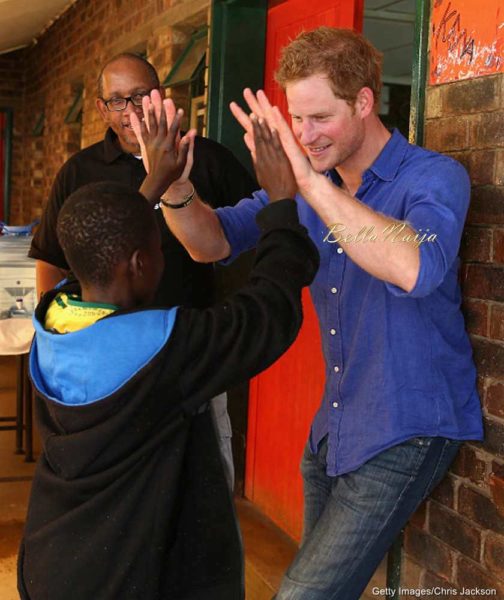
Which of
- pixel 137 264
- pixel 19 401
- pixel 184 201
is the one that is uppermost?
pixel 184 201

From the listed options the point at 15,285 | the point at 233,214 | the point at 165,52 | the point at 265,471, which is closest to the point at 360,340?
the point at 233,214

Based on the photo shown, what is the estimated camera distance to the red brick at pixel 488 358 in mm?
2264

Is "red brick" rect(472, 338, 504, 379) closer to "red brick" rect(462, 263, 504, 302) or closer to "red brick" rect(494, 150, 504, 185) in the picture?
"red brick" rect(462, 263, 504, 302)

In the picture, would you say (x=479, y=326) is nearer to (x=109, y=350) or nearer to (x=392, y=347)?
(x=392, y=347)

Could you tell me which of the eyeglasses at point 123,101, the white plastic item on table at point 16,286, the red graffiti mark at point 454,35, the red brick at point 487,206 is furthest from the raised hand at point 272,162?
the white plastic item on table at point 16,286

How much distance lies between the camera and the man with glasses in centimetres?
301

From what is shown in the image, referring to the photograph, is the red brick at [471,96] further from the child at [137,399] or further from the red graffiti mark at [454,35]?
the child at [137,399]

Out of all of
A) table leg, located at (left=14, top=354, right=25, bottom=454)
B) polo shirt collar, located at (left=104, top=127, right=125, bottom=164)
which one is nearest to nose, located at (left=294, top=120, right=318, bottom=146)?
polo shirt collar, located at (left=104, top=127, right=125, bottom=164)

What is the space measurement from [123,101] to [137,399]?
5.20 ft

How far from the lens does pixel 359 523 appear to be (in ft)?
6.78

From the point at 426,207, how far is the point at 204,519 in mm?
826

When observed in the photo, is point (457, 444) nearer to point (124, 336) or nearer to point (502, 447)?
point (502, 447)

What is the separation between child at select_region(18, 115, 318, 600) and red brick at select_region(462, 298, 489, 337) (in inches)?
24.7

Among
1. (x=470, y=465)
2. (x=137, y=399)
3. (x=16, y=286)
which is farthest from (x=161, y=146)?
(x=16, y=286)
